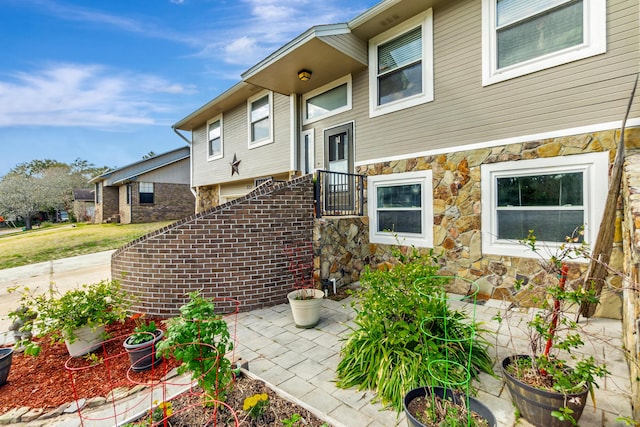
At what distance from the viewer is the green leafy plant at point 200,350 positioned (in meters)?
2.01

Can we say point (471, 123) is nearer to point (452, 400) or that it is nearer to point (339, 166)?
point (339, 166)

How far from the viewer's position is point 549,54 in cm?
390

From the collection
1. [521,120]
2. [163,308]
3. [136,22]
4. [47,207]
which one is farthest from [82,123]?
[521,120]

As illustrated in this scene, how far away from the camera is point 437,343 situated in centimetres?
252

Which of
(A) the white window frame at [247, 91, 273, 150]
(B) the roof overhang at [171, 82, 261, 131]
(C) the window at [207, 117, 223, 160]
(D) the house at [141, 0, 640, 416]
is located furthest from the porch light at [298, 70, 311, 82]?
(C) the window at [207, 117, 223, 160]

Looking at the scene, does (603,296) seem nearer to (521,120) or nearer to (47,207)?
(521,120)

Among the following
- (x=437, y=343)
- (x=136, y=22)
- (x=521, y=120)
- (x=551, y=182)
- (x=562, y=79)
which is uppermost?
(x=136, y=22)

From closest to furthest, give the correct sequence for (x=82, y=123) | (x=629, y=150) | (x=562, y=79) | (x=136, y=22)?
(x=629, y=150)
(x=562, y=79)
(x=136, y=22)
(x=82, y=123)

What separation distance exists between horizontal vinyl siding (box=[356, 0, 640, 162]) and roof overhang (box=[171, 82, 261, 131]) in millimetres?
4005

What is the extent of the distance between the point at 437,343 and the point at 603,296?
9.26 ft

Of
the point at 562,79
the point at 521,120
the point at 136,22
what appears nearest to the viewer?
the point at 562,79

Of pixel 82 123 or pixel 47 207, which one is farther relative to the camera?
pixel 82 123

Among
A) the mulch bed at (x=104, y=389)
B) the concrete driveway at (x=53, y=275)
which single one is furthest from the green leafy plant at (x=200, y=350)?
the concrete driveway at (x=53, y=275)

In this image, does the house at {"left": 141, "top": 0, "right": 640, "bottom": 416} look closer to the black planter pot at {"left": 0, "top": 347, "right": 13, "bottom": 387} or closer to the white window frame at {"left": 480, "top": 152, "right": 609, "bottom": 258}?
the white window frame at {"left": 480, "top": 152, "right": 609, "bottom": 258}
